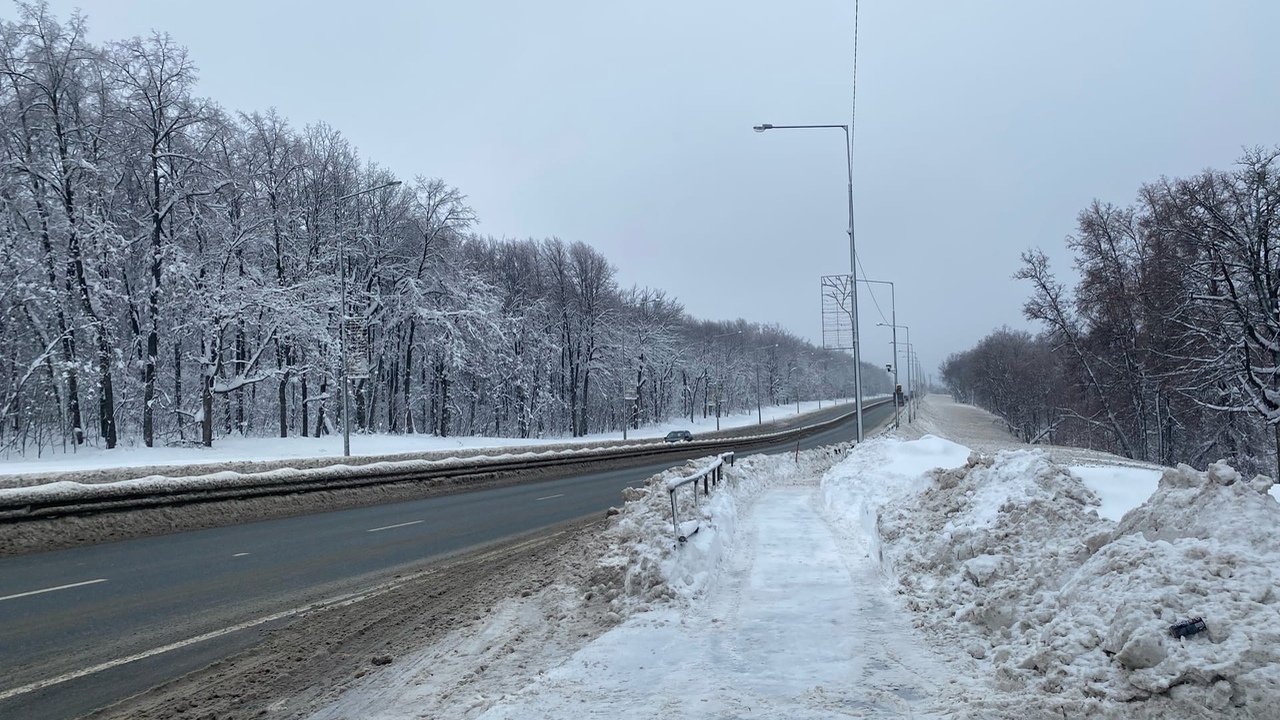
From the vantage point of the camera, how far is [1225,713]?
396 cm

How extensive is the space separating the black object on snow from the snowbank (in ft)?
0.10

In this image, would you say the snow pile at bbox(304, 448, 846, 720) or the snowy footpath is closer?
the snowy footpath

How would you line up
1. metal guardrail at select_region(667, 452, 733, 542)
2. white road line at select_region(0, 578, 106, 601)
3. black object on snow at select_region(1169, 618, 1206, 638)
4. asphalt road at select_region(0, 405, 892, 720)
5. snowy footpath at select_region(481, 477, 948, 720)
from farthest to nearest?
metal guardrail at select_region(667, 452, 733, 542)
white road line at select_region(0, 578, 106, 601)
asphalt road at select_region(0, 405, 892, 720)
snowy footpath at select_region(481, 477, 948, 720)
black object on snow at select_region(1169, 618, 1206, 638)

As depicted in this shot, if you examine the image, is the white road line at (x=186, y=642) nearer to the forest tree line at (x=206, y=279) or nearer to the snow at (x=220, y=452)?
the snow at (x=220, y=452)

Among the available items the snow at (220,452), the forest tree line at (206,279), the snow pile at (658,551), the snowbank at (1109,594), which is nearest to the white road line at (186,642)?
the snow pile at (658,551)

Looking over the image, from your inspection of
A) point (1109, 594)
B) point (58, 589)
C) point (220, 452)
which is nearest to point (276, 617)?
point (58, 589)

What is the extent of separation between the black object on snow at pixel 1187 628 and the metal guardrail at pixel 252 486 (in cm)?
1686

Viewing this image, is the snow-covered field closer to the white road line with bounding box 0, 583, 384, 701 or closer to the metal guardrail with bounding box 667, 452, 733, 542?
the metal guardrail with bounding box 667, 452, 733, 542

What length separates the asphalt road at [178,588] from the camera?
6117 millimetres

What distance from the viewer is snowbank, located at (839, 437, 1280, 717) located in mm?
4207

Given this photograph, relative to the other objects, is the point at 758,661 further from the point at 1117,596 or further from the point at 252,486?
the point at 252,486

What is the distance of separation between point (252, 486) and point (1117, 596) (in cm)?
1885

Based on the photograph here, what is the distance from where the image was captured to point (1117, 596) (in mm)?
5027

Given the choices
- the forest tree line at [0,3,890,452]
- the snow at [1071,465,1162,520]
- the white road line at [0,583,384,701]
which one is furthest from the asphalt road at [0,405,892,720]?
the forest tree line at [0,3,890,452]
